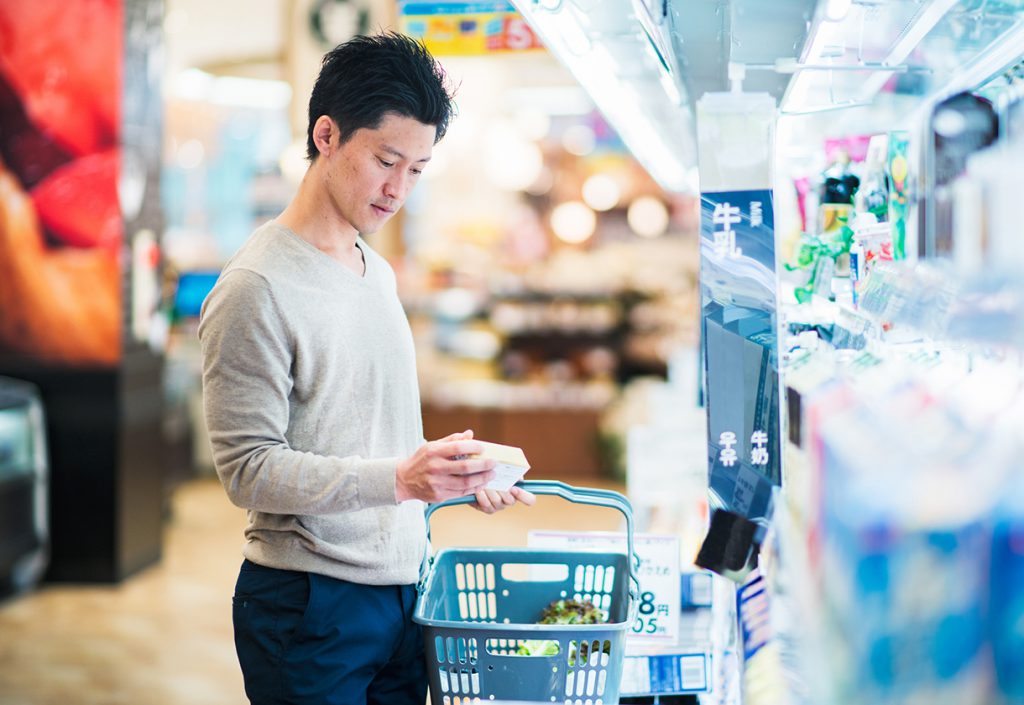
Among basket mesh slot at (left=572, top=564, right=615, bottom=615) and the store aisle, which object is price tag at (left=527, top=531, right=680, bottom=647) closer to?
basket mesh slot at (left=572, top=564, right=615, bottom=615)

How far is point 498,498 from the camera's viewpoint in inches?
67.9

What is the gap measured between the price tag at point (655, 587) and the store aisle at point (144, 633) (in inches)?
99.6

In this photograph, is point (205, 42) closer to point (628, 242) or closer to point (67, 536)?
point (628, 242)

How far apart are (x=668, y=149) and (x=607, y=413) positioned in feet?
20.2

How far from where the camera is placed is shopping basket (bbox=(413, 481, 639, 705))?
1499mm

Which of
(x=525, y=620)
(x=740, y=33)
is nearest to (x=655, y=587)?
(x=525, y=620)

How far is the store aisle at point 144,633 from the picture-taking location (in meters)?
4.17

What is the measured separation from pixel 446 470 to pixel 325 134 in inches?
24.3

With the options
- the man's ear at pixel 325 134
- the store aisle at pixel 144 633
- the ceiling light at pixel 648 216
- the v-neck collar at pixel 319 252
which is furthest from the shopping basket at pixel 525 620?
the ceiling light at pixel 648 216

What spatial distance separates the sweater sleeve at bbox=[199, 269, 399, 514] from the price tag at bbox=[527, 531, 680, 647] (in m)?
0.55

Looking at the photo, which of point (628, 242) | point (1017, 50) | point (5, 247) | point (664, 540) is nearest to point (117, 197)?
point (5, 247)

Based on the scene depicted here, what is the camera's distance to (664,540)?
202 cm

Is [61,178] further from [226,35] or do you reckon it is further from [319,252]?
[226,35]

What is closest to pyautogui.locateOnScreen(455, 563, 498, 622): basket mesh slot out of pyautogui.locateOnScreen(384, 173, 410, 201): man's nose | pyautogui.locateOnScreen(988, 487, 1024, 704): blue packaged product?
pyautogui.locateOnScreen(384, 173, 410, 201): man's nose
